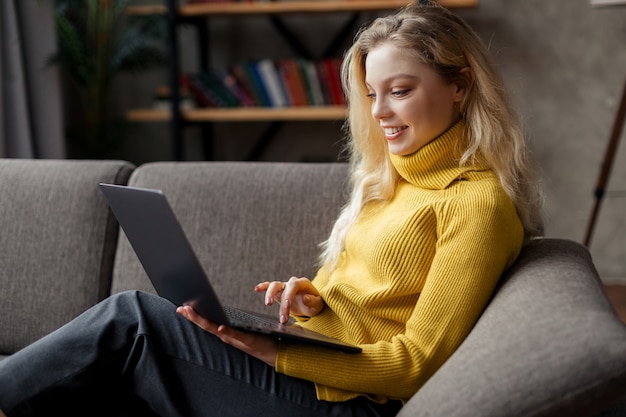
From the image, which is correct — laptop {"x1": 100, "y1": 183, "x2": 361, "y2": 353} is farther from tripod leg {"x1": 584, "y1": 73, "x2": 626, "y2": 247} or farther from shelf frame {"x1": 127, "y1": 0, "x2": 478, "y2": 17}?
shelf frame {"x1": 127, "y1": 0, "x2": 478, "y2": 17}

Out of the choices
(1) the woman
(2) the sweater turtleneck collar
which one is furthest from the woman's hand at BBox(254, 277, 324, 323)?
(2) the sweater turtleneck collar

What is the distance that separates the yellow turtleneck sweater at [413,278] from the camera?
1200mm

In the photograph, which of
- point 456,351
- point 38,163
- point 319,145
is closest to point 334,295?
point 456,351

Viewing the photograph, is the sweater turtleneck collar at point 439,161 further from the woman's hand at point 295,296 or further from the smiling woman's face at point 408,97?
the woman's hand at point 295,296

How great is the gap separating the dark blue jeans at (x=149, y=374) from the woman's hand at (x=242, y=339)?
0.15 feet

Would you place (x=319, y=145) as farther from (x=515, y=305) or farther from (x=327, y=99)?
(x=515, y=305)

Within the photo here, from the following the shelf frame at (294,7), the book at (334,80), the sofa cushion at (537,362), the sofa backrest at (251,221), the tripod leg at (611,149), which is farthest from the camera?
the book at (334,80)

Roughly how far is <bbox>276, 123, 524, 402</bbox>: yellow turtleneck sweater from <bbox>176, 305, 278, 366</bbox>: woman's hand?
0.02 metres

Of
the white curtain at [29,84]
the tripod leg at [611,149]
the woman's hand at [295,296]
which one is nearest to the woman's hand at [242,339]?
the woman's hand at [295,296]

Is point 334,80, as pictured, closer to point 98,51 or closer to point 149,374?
point 98,51

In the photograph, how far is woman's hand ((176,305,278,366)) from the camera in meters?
1.22

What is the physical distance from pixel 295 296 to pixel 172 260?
13.2 inches

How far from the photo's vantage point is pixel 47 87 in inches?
137

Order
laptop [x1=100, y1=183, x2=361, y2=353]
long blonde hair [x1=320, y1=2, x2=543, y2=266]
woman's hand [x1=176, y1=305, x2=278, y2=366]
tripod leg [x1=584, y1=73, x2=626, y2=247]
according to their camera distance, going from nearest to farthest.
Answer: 1. laptop [x1=100, y1=183, x2=361, y2=353]
2. woman's hand [x1=176, y1=305, x2=278, y2=366]
3. long blonde hair [x1=320, y1=2, x2=543, y2=266]
4. tripod leg [x1=584, y1=73, x2=626, y2=247]
